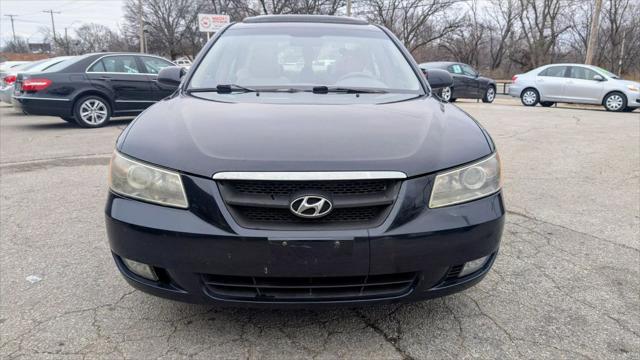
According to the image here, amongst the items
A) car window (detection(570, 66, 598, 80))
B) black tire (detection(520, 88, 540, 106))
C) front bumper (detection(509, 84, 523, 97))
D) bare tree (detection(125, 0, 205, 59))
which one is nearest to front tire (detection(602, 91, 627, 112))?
car window (detection(570, 66, 598, 80))

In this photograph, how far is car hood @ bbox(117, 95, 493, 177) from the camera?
1871 mm

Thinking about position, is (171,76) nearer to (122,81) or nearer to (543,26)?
(122,81)

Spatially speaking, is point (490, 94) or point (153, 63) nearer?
point (153, 63)

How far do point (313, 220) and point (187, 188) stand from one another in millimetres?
534

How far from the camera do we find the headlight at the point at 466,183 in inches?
76.2

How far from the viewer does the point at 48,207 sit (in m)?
4.17

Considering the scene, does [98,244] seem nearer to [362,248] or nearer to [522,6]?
[362,248]

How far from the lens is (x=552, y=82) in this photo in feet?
50.0

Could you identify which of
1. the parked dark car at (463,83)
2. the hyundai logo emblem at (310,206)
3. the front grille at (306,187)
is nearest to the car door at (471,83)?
the parked dark car at (463,83)

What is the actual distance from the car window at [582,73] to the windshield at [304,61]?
1404 centimetres

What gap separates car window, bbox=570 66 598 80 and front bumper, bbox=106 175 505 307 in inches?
605

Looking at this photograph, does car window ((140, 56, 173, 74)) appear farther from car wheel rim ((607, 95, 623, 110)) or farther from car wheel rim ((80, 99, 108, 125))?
car wheel rim ((607, 95, 623, 110))

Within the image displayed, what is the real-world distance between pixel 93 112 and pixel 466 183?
9096 mm

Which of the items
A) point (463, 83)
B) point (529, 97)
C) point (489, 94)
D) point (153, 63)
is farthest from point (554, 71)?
point (153, 63)
